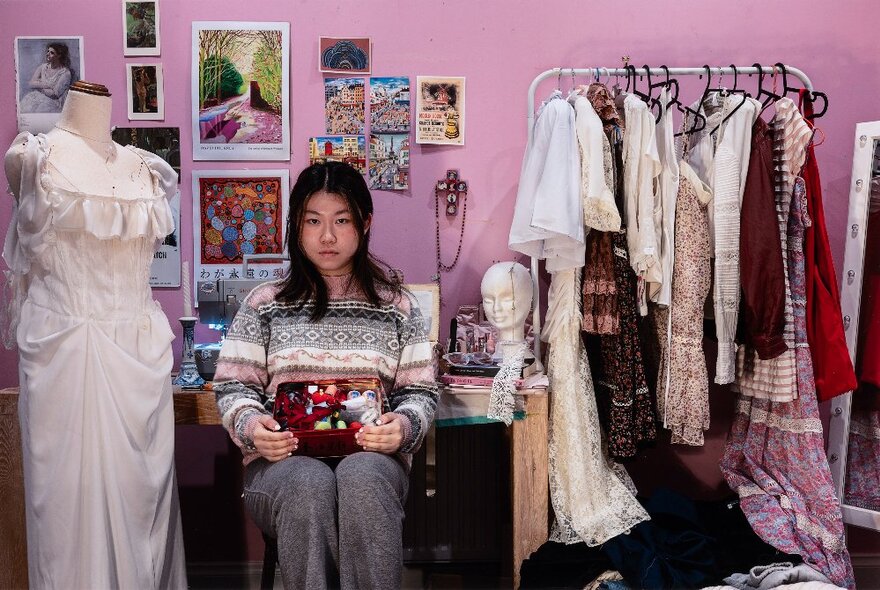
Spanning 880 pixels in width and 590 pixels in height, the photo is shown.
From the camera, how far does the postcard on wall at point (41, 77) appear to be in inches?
101

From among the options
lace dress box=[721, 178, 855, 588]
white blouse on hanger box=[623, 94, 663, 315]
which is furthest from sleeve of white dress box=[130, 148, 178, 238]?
lace dress box=[721, 178, 855, 588]

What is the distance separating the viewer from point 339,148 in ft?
8.63

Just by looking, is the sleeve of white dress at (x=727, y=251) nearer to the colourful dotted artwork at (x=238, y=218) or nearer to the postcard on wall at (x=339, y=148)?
the postcard on wall at (x=339, y=148)

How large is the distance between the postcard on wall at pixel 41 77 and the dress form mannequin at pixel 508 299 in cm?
158

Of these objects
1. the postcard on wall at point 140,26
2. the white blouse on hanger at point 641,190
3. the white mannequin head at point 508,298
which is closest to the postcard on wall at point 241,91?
the postcard on wall at point 140,26

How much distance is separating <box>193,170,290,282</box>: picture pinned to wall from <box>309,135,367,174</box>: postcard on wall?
14 cm

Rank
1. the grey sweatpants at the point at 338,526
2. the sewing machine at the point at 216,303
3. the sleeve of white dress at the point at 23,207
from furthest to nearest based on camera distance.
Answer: the sewing machine at the point at 216,303 → the sleeve of white dress at the point at 23,207 → the grey sweatpants at the point at 338,526

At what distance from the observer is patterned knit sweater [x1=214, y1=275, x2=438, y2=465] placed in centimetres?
187

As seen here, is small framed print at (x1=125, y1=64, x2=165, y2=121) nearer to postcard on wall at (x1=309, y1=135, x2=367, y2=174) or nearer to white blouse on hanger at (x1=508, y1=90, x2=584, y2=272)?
postcard on wall at (x1=309, y1=135, x2=367, y2=174)

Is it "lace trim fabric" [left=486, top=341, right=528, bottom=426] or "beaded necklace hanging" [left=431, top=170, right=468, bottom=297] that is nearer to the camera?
"lace trim fabric" [left=486, top=341, right=528, bottom=426]

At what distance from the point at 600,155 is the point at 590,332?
0.52 m

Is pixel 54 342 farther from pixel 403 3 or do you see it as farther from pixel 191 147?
pixel 403 3

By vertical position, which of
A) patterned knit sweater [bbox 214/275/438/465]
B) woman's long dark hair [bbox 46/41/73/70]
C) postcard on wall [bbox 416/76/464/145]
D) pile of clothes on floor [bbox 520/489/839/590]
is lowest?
pile of clothes on floor [bbox 520/489/839/590]

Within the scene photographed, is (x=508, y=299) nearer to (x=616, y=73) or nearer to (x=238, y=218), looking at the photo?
(x=616, y=73)
